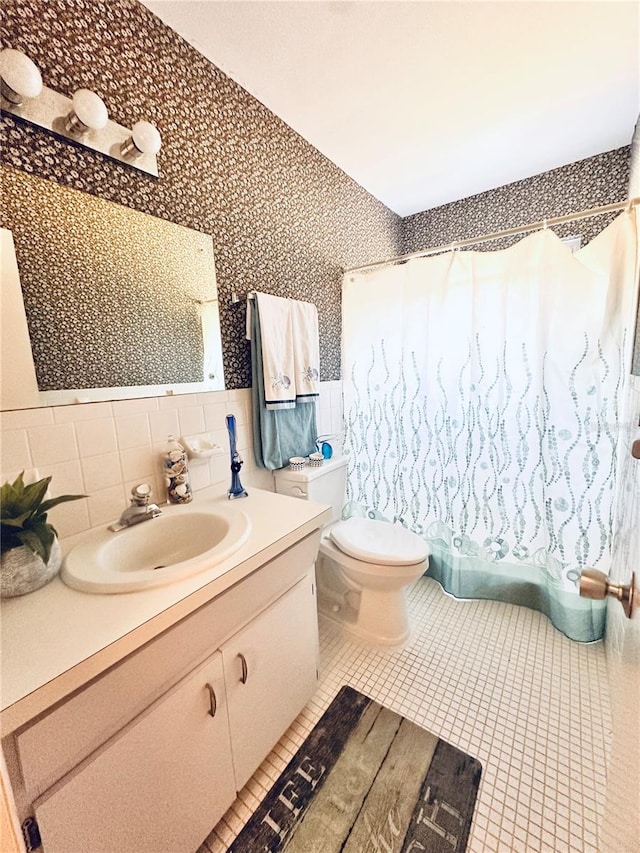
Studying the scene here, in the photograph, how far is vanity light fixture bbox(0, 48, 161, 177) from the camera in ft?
2.62

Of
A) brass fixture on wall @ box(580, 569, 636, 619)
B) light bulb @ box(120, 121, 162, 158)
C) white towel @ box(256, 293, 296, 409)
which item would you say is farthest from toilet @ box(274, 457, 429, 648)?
light bulb @ box(120, 121, 162, 158)

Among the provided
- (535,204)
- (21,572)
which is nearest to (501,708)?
(21,572)

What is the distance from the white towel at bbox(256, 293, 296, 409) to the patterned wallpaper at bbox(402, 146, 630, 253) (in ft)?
5.59

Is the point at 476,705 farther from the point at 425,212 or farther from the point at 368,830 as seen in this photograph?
the point at 425,212

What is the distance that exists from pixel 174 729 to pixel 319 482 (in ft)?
3.59

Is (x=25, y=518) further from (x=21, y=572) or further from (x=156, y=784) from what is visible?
(x=156, y=784)

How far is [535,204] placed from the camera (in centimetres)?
214

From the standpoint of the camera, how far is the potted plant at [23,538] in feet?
2.25

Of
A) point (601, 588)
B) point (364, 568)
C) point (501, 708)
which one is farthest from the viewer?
point (364, 568)

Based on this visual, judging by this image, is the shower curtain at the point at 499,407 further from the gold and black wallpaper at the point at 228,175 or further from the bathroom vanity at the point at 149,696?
the bathroom vanity at the point at 149,696

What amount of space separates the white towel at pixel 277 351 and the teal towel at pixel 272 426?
0.09 ft

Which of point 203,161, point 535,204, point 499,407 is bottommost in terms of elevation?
point 499,407

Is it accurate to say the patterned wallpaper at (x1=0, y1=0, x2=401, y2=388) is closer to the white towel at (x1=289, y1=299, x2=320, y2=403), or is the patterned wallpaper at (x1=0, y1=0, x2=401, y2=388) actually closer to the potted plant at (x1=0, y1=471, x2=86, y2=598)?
the white towel at (x1=289, y1=299, x2=320, y2=403)

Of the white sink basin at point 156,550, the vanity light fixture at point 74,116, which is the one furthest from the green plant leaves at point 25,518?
the vanity light fixture at point 74,116
